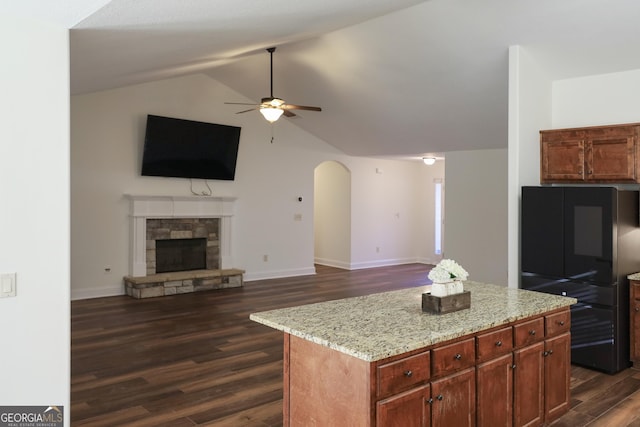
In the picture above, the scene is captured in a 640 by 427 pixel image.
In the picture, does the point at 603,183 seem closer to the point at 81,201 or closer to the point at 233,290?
the point at 233,290

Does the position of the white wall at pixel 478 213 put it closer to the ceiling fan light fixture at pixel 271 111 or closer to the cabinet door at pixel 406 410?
the ceiling fan light fixture at pixel 271 111

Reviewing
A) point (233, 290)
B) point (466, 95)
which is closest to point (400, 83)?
point (466, 95)

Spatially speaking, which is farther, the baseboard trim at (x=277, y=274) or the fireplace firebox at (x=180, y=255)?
the baseboard trim at (x=277, y=274)

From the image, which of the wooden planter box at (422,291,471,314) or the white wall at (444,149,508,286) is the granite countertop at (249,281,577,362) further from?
the white wall at (444,149,508,286)

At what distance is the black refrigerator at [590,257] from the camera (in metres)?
4.45

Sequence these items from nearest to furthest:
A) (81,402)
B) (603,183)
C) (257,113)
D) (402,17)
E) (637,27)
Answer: (81,402), (637,27), (603,183), (402,17), (257,113)

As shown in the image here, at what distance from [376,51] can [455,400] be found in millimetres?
4660

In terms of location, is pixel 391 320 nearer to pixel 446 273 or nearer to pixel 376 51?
pixel 446 273

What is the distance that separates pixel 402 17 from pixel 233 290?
16.8 ft

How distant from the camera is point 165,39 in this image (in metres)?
3.33
